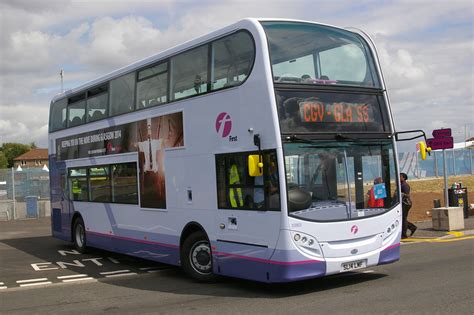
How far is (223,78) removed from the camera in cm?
908

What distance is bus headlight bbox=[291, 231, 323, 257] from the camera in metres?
7.93

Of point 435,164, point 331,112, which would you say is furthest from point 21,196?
point 435,164

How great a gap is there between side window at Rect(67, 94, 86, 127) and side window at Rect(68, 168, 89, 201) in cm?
125

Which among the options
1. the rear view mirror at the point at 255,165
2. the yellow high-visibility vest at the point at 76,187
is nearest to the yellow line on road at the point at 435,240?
the rear view mirror at the point at 255,165

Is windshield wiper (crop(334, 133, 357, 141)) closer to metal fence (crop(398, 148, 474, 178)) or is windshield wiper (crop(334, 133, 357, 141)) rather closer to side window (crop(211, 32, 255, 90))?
side window (crop(211, 32, 255, 90))

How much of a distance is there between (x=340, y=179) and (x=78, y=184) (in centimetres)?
861

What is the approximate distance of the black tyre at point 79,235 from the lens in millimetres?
14719

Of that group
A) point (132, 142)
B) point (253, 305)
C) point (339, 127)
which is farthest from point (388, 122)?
point (132, 142)

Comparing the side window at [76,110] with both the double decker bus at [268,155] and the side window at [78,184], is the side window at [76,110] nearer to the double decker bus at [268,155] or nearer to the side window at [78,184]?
the side window at [78,184]

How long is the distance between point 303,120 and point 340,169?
945 mm

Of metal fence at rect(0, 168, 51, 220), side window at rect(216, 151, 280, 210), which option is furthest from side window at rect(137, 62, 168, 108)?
metal fence at rect(0, 168, 51, 220)

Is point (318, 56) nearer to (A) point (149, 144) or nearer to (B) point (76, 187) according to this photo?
(A) point (149, 144)

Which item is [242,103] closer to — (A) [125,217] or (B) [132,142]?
(B) [132,142]

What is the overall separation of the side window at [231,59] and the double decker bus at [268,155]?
0.06 ft
